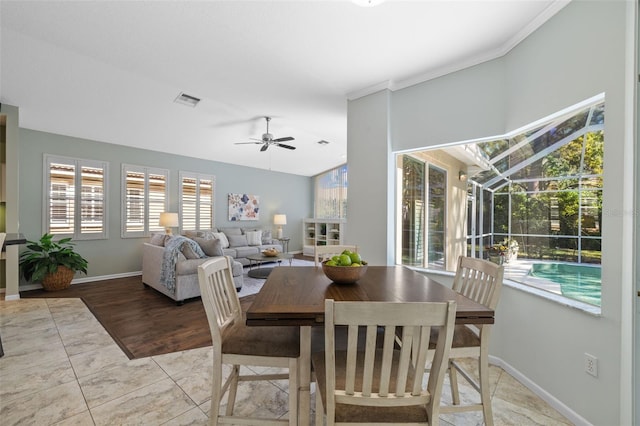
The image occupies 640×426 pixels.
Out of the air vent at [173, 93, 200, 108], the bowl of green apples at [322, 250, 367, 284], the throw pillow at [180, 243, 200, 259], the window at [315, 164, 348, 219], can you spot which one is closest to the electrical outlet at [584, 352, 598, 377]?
the bowl of green apples at [322, 250, 367, 284]

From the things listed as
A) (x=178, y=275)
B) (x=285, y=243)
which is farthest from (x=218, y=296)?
(x=285, y=243)

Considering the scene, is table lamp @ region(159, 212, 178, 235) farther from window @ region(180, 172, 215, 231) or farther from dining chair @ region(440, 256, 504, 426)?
→ dining chair @ region(440, 256, 504, 426)

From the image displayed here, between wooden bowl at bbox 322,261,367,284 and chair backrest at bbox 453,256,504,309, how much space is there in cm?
74

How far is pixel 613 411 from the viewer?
1568 millimetres

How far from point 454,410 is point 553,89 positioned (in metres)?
2.18

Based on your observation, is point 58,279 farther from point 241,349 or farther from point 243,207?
point 241,349

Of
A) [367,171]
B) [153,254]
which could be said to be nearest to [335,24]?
[367,171]

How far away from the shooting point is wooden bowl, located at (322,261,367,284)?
5.53ft

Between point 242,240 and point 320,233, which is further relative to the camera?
point 320,233

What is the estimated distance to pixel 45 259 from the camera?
4.31 m

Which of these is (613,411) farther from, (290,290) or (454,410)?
(290,290)

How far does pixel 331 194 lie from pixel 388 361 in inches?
316

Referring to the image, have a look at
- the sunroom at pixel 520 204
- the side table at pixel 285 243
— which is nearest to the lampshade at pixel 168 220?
the side table at pixel 285 243

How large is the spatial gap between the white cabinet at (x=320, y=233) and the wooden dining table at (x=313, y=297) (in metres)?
6.02
